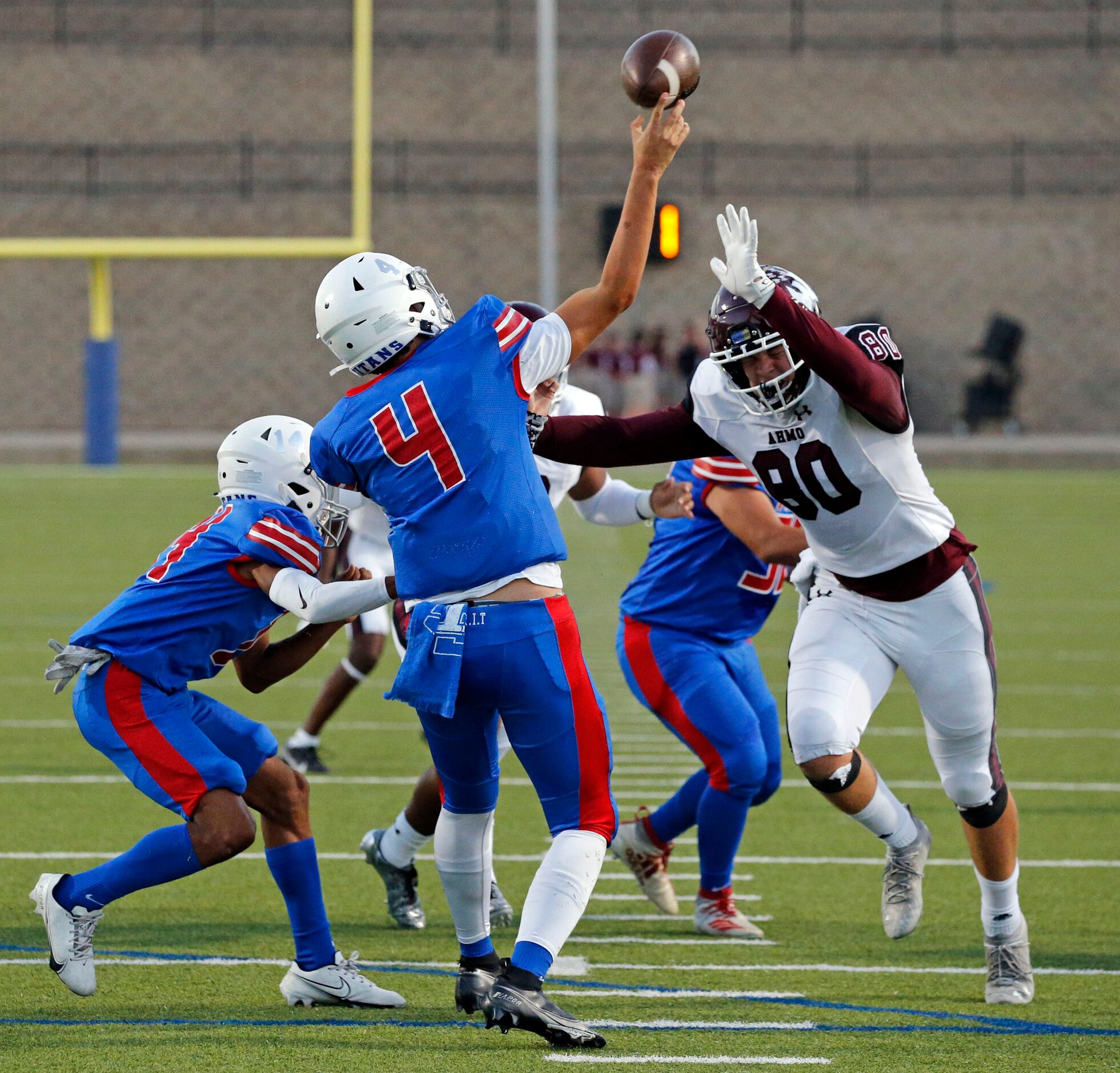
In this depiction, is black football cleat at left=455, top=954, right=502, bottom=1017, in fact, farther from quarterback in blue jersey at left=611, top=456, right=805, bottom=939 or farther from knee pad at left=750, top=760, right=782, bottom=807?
knee pad at left=750, top=760, right=782, bottom=807

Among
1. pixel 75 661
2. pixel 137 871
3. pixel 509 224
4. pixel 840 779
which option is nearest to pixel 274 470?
pixel 75 661

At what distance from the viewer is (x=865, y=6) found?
27.5 metres

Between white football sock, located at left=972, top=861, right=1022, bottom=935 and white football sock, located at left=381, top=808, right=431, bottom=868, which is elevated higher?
white football sock, located at left=972, top=861, right=1022, bottom=935

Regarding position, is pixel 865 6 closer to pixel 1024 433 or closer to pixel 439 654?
pixel 1024 433

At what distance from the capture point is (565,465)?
4992 mm

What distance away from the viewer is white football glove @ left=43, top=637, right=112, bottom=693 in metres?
3.93

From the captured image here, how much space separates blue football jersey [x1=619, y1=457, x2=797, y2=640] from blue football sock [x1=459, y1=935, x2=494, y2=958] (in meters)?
1.52

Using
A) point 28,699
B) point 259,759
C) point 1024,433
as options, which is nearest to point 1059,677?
point 28,699

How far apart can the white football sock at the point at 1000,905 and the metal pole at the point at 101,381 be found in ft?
57.6

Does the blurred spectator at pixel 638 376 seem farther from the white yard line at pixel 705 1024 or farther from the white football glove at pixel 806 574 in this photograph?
the white yard line at pixel 705 1024

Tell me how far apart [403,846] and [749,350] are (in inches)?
67.1

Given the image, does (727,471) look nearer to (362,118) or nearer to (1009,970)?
(1009,970)

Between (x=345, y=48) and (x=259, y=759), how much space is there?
24430mm

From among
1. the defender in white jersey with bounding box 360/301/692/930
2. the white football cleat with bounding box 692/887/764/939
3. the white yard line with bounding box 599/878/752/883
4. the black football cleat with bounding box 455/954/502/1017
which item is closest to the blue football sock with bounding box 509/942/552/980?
the black football cleat with bounding box 455/954/502/1017
